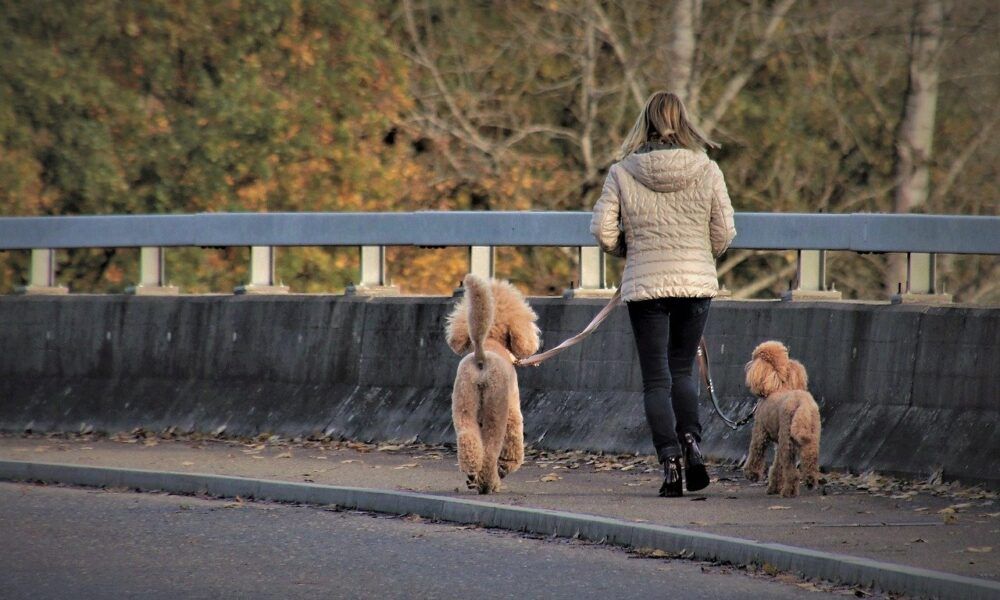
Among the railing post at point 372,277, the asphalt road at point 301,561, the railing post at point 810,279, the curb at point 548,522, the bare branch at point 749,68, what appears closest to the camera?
the curb at point 548,522

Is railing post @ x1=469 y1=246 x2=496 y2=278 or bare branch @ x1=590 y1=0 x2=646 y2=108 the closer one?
railing post @ x1=469 y1=246 x2=496 y2=278

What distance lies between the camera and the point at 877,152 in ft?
107

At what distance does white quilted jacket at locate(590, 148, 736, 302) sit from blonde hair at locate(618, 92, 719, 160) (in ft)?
0.22

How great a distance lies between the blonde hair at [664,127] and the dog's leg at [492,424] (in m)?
1.38

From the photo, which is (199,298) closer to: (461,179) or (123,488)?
(123,488)

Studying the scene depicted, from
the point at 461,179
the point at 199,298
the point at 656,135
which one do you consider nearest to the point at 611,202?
the point at 656,135

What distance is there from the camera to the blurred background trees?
3080 centimetres

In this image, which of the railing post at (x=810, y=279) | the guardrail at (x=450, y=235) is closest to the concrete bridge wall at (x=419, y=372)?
the railing post at (x=810, y=279)

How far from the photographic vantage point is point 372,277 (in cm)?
1464

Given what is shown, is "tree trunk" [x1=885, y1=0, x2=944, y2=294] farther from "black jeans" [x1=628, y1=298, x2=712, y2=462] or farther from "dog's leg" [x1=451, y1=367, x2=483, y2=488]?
"dog's leg" [x1=451, y1=367, x2=483, y2=488]

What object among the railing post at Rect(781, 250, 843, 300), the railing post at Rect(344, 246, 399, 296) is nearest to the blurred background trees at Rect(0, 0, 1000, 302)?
the railing post at Rect(344, 246, 399, 296)

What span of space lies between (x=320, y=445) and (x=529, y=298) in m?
1.74

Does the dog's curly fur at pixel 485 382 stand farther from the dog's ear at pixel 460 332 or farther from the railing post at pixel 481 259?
the railing post at pixel 481 259

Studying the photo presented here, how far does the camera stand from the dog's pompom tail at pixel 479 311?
10.7 m
